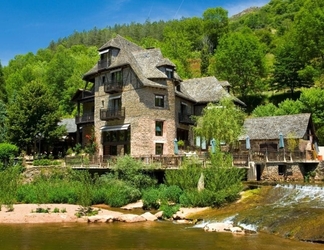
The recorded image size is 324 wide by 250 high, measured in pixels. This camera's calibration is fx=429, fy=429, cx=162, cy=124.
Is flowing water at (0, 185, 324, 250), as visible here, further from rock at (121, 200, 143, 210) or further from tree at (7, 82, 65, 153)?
tree at (7, 82, 65, 153)

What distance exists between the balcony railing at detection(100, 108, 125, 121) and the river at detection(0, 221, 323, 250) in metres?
25.4

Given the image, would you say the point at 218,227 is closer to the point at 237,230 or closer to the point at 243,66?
the point at 237,230

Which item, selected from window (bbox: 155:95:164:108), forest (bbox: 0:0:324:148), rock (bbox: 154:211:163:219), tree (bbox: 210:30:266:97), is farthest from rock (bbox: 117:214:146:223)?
tree (bbox: 210:30:266:97)

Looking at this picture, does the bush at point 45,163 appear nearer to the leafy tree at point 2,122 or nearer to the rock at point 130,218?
the leafy tree at point 2,122

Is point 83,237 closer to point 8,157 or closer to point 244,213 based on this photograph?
point 244,213

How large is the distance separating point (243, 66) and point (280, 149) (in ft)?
130

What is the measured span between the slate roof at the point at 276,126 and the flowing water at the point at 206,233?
1720 centimetres

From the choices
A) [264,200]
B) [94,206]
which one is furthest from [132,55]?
[264,200]

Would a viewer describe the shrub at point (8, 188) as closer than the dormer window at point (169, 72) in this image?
Yes

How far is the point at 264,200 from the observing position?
31.6 m

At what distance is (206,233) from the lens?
2441 centimetres

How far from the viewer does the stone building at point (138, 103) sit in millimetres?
50781

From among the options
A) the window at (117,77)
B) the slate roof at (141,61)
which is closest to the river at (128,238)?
the slate roof at (141,61)

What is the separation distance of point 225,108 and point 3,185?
23.7 m
